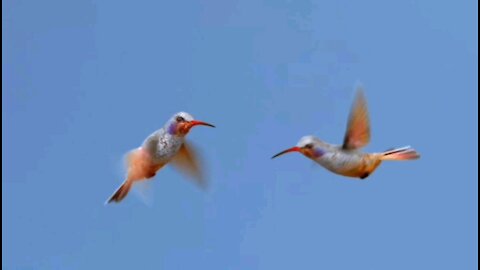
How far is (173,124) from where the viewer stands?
2.93 m

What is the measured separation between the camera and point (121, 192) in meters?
3.00

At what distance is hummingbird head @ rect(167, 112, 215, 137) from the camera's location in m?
2.90

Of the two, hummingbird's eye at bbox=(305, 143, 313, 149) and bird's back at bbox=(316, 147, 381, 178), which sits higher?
hummingbird's eye at bbox=(305, 143, 313, 149)

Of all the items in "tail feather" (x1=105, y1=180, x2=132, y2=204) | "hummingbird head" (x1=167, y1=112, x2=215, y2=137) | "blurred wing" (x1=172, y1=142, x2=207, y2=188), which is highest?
"hummingbird head" (x1=167, y1=112, x2=215, y2=137)

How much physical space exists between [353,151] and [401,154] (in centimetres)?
18

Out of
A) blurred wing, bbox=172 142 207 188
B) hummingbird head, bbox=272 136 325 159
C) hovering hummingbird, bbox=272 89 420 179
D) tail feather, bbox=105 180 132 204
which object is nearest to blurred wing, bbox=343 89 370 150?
hovering hummingbird, bbox=272 89 420 179

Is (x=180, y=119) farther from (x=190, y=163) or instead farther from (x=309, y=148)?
(x=309, y=148)

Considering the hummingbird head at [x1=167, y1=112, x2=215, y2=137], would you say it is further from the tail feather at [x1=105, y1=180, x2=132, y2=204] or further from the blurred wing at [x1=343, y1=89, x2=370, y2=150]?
the blurred wing at [x1=343, y1=89, x2=370, y2=150]

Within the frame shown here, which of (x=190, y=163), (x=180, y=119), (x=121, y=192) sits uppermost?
(x=180, y=119)

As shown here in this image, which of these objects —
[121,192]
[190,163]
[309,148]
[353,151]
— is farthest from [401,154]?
[121,192]

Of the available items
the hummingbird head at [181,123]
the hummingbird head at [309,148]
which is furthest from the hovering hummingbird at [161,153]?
the hummingbird head at [309,148]

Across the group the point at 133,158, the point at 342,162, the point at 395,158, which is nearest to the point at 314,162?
the point at 342,162

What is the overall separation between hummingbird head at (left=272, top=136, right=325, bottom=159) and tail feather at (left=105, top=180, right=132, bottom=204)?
53 centimetres

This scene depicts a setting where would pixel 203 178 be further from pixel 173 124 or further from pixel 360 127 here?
pixel 360 127
